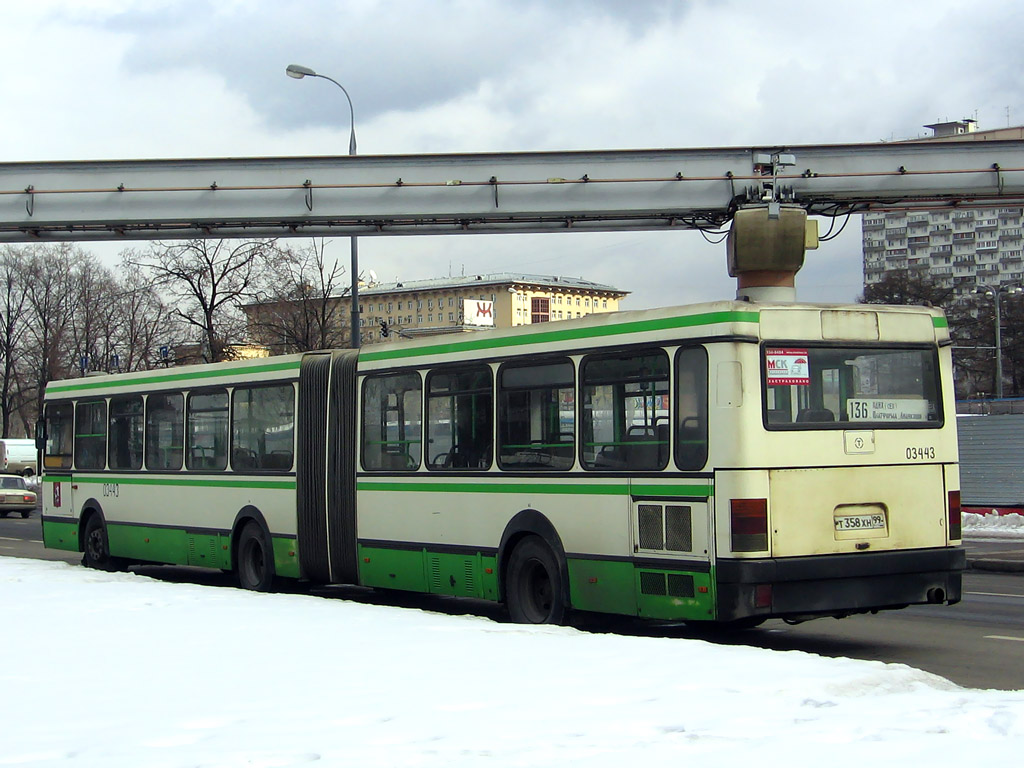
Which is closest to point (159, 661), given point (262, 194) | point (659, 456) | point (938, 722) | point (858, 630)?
point (659, 456)

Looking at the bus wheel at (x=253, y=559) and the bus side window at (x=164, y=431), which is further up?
the bus side window at (x=164, y=431)

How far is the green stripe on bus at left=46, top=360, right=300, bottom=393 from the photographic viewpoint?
52.9 ft

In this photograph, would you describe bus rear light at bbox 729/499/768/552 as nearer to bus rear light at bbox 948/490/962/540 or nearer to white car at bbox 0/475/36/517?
bus rear light at bbox 948/490/962/540

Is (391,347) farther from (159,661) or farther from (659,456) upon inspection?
(159,661)

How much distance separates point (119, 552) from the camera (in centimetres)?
1955

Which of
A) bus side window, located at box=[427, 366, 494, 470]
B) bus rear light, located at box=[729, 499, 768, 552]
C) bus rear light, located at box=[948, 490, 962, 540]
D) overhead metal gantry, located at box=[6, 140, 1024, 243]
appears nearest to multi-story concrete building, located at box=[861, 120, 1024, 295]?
overhead metal gantry, located at box=[6, 140, 1024, 243]

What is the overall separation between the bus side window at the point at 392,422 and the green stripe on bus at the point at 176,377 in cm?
181

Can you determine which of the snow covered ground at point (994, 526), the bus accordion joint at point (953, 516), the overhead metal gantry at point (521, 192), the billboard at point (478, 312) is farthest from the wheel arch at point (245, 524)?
the billboard at point (478, 312)

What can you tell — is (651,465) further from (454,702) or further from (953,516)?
(454,702)

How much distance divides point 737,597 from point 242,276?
3818cm

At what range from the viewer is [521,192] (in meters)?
25.0

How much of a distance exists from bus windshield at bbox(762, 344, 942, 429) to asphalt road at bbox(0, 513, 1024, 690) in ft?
6.29

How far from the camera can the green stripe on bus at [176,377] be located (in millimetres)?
16109

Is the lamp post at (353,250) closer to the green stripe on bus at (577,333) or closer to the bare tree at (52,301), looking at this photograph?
the green stripe on bus at (577,333)
